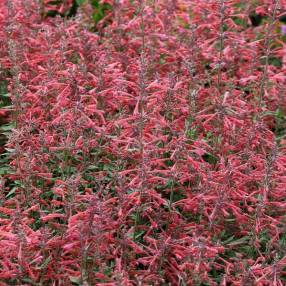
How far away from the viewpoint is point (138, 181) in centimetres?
348

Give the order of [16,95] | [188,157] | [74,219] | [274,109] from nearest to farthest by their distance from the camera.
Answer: [74,219] < [188,157] < [16,95] < [274,109]

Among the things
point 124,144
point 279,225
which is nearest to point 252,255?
point 279,225

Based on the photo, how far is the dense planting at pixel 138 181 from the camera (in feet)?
10.7

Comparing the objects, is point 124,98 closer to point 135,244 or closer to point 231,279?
point 135,244

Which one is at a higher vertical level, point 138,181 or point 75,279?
point 138,181

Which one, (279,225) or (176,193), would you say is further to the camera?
(176,193)

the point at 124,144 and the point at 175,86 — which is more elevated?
the point at 175,86

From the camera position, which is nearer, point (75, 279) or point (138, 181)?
point (75, 279)

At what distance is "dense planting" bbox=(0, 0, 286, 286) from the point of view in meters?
3.25

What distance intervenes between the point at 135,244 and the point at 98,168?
737mm

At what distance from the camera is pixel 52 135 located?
155 inches

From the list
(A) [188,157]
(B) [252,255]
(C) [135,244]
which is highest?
(A) [188,157]

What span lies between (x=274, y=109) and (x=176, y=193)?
113 centimetres

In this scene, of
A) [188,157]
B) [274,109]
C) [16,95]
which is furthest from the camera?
[274,109]
